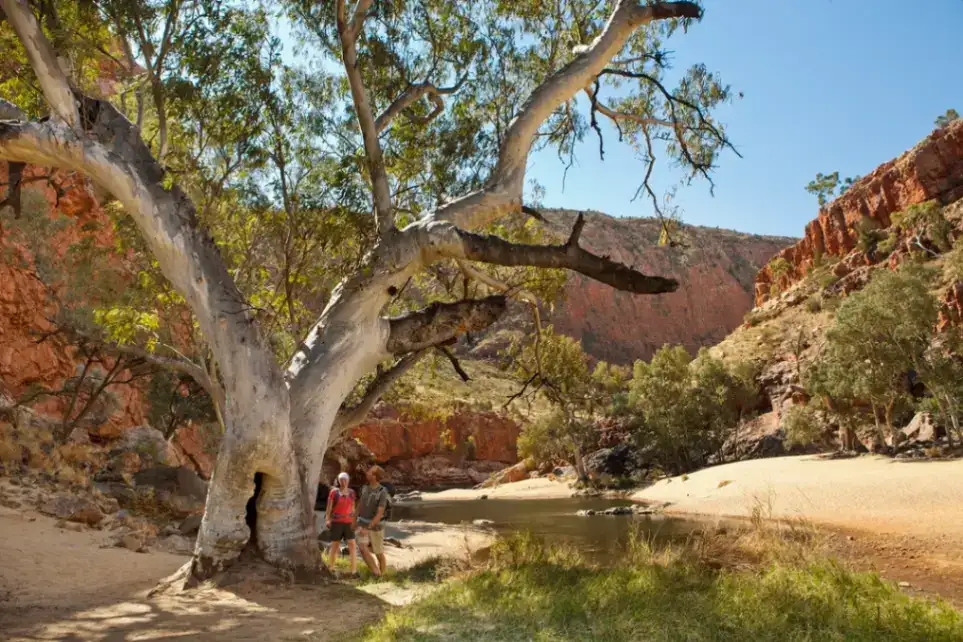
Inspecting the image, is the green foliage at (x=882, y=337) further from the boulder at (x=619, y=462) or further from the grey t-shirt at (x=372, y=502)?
the grey t-shirt at (x=372, y=502)

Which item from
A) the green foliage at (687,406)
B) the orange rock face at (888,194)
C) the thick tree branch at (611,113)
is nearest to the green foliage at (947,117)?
the orange rock face at (888,194)

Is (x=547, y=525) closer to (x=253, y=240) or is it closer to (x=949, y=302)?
(x=253, y=240)

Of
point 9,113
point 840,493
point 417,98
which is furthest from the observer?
point 840,493

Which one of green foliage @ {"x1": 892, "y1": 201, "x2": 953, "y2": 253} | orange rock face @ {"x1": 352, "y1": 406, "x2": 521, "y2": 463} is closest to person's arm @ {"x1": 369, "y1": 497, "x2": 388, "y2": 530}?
orange rock face @ {"x1": 352, "y1": 406, "x2": 521, "y2": 463}

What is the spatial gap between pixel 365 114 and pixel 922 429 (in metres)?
26.5

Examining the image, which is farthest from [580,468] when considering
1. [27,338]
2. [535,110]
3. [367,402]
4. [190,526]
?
[535,110]

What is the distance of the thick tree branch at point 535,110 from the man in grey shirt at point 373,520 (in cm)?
296

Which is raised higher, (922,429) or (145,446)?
(145,446)

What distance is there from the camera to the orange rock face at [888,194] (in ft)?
142

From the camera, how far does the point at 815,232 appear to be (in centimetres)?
5606

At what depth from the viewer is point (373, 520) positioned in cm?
717

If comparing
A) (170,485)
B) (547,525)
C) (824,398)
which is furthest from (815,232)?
(170,485)

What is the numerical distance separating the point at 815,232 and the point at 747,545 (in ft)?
187

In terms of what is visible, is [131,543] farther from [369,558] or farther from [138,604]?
[138,604]
